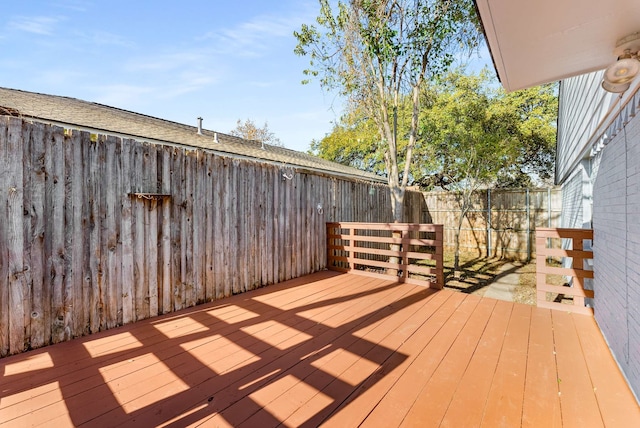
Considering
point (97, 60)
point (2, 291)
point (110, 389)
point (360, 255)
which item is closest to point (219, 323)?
point (110, 389)

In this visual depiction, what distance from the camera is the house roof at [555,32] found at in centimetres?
132

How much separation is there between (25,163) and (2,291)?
99cm

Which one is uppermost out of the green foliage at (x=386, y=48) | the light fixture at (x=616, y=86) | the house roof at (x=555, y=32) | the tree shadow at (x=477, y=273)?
the green foliage at (x=386, y=48)

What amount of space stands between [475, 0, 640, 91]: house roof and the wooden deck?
2045 mm

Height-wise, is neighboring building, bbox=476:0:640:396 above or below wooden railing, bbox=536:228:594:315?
above

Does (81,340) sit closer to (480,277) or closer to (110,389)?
(110,389)

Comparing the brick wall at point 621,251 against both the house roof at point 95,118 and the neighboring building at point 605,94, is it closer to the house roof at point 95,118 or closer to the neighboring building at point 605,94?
the neighboring building at point 605,94

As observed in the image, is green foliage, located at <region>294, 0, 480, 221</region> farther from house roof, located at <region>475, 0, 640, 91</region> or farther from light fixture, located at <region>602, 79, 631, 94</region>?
light fixture, located at <region>602, 79, 631, 94</region>

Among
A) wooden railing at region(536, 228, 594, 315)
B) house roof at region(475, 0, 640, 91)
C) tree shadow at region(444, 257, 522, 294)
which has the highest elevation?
house roof at region(475, 0, 640, 91)

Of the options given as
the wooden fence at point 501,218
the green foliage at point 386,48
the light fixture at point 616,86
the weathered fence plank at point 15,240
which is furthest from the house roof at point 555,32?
the wooden fence at point 501,218

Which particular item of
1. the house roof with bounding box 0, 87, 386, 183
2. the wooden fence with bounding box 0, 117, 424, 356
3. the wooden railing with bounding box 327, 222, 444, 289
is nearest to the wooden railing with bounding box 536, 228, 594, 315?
the wooden railing with bounding box 327, 222, 444, 289

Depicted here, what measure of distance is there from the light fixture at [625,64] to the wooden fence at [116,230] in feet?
11.5

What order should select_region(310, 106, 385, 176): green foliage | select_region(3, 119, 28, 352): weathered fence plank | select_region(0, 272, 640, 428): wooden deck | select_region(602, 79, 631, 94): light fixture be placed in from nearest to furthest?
select_region(0, 272, 640, 428): wooden deck
select_region(602, 79, 631, 94): light fixture
select_region(3, 119, 28, 352): weathered fence plank
select_region(310, 106, 385, 176): green foliage

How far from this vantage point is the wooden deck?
1.48m
